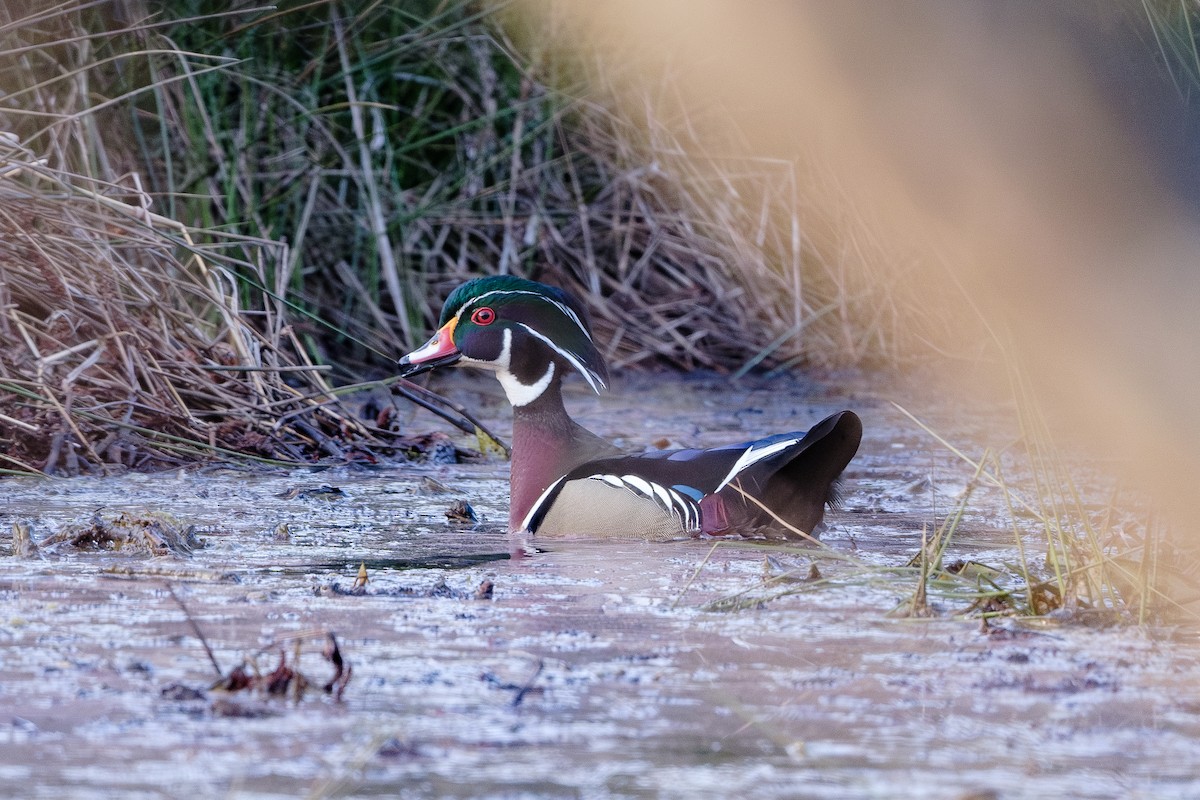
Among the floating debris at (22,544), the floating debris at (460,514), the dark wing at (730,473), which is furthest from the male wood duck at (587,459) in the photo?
the floating debris at (22,544)

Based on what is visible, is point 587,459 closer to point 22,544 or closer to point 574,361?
point 574,361

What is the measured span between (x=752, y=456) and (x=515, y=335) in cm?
89

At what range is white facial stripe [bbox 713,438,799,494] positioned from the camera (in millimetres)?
3920

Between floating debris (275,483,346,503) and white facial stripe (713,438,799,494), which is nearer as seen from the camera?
white facial stripe (713,438,799,494)

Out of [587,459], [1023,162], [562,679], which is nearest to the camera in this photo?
[1023,162]

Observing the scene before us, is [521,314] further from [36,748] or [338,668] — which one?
[36,748]

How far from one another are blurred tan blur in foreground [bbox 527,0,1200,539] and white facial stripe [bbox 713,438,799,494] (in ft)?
7.14

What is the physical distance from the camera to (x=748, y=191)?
854 cm

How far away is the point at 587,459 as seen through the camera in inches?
171

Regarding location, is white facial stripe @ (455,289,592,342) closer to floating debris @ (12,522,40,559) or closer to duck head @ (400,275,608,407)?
duck head @ (400,275,608,407)

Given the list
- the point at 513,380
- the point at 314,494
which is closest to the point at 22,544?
the point at 314,494

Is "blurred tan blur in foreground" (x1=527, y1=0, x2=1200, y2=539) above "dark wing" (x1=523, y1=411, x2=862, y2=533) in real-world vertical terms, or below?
above

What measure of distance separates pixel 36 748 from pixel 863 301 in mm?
6951

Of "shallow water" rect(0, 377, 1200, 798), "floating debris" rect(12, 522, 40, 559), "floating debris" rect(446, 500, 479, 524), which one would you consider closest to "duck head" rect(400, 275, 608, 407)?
"floating debris" rect(446, 500, 479, 524)
